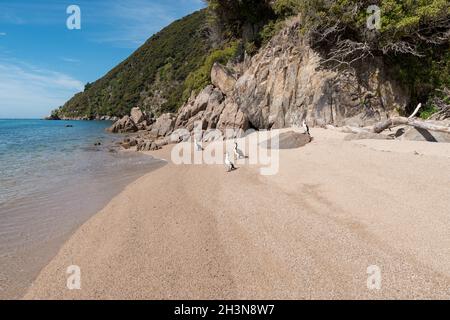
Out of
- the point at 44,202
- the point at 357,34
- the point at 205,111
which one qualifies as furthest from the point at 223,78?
the point at 44,202

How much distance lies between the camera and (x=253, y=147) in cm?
1427

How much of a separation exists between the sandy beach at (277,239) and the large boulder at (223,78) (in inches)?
711

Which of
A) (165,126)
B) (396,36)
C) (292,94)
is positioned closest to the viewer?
(396,36)

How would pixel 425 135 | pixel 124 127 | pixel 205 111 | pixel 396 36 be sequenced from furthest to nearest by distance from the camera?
pixel 124 127, pixel 205 111, pixel 396 36, pixel 425 135

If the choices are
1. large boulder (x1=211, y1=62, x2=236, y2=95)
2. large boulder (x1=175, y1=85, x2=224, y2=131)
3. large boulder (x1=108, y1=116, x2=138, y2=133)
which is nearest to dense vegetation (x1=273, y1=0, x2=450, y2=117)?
large boulder (x1=211, y1=62, x2=236, y2=95)

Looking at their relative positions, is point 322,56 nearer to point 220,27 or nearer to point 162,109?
point 220,27

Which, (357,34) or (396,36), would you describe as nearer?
(396,36)

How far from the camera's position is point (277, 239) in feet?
15.5

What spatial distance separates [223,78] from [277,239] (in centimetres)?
2253

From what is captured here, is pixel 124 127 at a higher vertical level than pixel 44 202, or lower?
higher

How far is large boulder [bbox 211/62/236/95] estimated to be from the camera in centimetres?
2506

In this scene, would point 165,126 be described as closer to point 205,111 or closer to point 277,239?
point 205,111

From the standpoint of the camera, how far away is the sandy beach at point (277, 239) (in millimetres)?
3602
